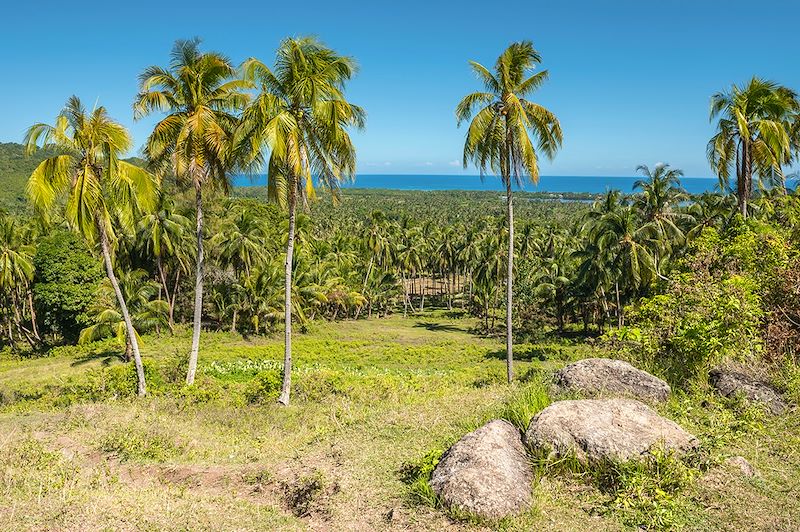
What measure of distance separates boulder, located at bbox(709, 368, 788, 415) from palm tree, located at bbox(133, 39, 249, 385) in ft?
40.5

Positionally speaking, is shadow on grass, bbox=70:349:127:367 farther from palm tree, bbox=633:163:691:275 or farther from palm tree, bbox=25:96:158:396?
palm tree, bbox=633:163:691:275

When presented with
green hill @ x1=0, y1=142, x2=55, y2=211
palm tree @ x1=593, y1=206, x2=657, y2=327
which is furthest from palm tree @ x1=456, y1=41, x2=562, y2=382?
green hill @ x1=0, y1=142, x2=55, y2=211

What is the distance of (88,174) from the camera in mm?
12328

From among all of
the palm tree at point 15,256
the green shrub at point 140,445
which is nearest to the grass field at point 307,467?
the green shrub at point 140,445

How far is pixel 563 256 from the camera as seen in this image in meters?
44.7

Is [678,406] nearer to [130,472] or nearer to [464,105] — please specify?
[130,472]

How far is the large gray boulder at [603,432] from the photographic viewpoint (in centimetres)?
585

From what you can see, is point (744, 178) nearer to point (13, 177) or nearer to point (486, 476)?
point (486, 476)

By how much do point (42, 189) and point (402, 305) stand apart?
53950mm

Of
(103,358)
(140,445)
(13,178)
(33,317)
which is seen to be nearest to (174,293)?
(33,317)

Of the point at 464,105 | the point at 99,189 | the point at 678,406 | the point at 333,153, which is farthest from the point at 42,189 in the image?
the point at 678,406

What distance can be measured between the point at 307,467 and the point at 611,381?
504cm

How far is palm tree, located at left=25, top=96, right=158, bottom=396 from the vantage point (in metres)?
12.1

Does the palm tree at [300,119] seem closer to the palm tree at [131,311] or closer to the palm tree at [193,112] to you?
the palm tree at [193,112]
